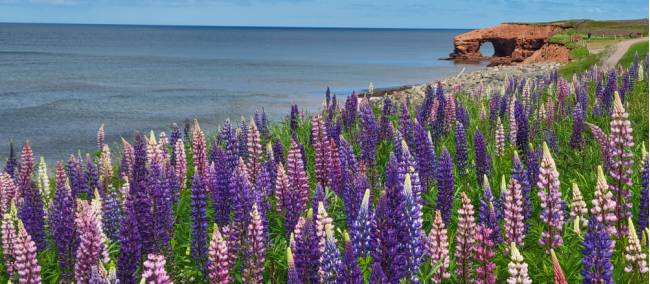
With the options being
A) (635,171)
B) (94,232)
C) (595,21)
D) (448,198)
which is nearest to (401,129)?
(635,171)

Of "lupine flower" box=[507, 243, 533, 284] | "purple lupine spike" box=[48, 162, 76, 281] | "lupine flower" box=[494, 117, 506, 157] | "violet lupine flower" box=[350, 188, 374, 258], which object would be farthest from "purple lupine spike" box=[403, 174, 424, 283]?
"lupine flower" box=[494, 117, 506, 157]

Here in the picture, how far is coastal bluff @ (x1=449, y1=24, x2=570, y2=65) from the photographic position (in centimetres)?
8625

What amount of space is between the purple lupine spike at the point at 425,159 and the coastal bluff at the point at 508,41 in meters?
65.3

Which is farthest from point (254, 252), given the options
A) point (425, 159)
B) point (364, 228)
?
point (425, 159)

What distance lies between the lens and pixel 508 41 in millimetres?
94875

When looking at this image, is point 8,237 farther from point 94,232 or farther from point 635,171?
point 635,171

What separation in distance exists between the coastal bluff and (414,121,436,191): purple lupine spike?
65347mm

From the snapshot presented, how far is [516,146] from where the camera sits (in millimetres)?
10367

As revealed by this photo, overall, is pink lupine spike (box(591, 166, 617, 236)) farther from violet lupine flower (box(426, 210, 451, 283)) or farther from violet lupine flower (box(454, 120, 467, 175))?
violet lupine flower (box(454, 120, 467, 175))

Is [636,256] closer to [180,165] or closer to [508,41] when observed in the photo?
[180,165]

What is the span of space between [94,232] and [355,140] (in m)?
7.30

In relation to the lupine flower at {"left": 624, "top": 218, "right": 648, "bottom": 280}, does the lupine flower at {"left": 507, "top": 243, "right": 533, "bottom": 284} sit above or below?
above

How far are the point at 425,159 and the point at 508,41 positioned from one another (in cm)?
9017

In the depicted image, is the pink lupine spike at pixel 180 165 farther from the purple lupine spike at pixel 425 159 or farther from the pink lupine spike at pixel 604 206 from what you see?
the pink lupine spike at pixel 604 206
